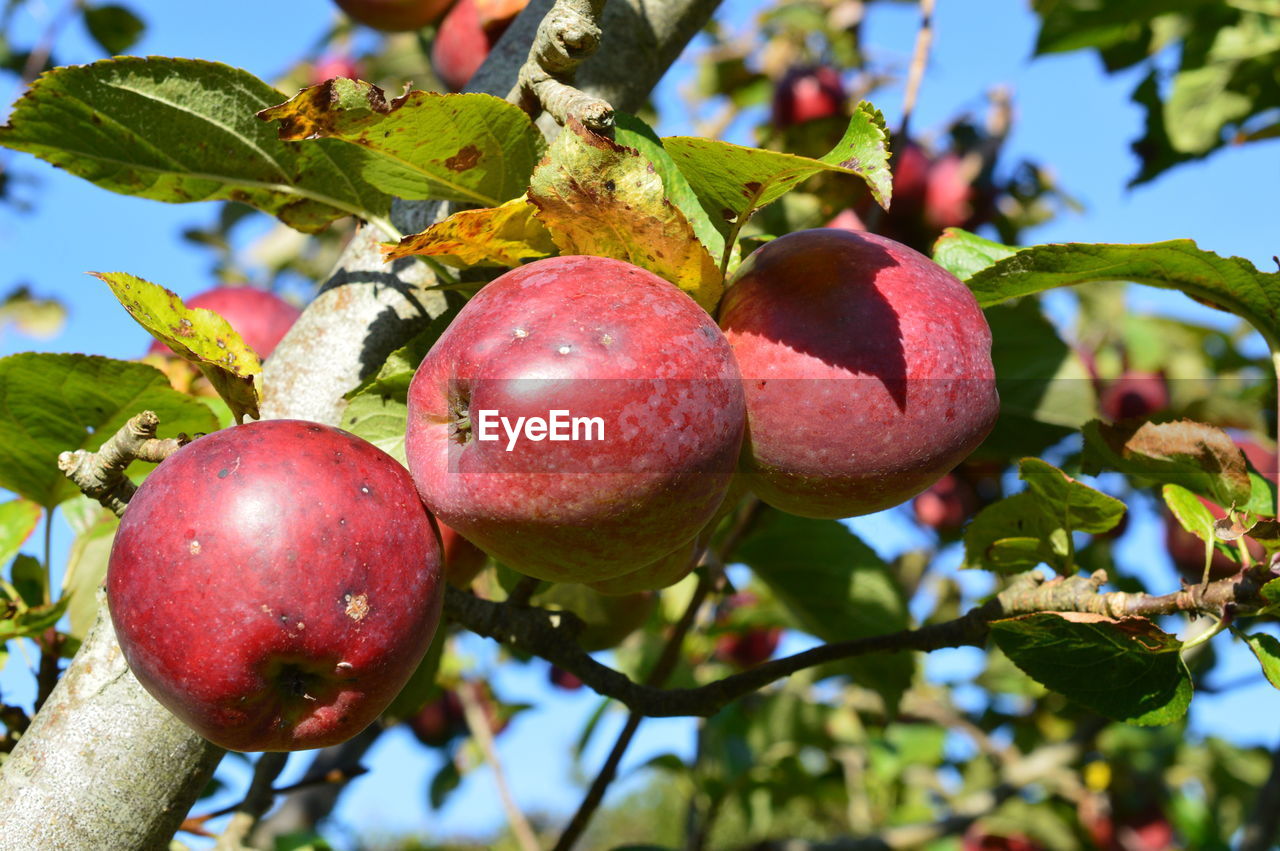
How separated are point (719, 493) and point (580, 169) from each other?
25 centimetres

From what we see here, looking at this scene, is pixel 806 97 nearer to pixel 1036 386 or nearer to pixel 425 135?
pixel 1036 386

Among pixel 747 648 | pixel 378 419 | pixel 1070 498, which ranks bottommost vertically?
pixel 747 648

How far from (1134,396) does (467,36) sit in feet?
6.11

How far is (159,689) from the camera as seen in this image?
2.36 feet

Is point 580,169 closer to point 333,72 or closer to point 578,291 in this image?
point 578,291

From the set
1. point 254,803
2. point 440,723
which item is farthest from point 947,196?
point 440,723

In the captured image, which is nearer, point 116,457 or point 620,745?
point 116,457

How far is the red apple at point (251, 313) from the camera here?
1.47 m

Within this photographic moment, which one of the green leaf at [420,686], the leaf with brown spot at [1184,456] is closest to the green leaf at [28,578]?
the green leaf at [420,686]

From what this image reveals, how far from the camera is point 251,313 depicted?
4.90 ft

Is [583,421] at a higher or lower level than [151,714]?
higher

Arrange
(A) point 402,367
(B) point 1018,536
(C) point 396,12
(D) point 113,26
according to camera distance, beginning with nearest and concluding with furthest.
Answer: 1. (A) point 402,367
2. (B) point 1018,536
3. (C) point 396,12
4. (D) point 113,26

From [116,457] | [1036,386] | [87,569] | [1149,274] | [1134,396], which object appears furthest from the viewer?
[1134,396]

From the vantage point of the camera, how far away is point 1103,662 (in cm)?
93
